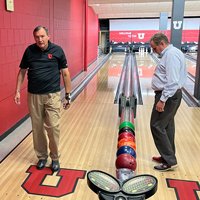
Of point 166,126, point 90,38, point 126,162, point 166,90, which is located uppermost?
point 90,38

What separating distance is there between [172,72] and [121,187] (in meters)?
1.08

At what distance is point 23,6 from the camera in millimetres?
3621

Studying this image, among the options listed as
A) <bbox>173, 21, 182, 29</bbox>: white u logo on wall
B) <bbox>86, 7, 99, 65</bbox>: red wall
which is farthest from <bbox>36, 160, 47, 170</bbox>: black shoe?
<bbox>86, 7, 99, 65</bbox>: red wall

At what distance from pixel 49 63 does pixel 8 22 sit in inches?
54.4

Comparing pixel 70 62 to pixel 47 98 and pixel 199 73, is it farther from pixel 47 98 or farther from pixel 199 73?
pixel 47 98

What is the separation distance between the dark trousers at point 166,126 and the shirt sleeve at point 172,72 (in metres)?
0.12

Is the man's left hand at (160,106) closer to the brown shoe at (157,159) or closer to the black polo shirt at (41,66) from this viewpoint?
the brown shoe at (157,159)

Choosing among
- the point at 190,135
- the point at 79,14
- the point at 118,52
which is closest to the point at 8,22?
the point at 190,135

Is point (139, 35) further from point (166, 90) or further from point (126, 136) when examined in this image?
point (166, 90)

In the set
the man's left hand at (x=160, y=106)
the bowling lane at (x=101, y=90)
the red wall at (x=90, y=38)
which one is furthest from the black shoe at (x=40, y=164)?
the red wall at (x=90, y=38)

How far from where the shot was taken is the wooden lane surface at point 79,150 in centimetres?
211

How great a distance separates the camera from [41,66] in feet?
7.23

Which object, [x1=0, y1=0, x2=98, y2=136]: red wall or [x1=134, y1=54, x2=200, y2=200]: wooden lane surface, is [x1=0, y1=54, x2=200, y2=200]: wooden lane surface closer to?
[x1=134, y1=54, x2=200, y2=200]: wooden lane surface

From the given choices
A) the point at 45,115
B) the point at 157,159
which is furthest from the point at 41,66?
the point at 157,159
